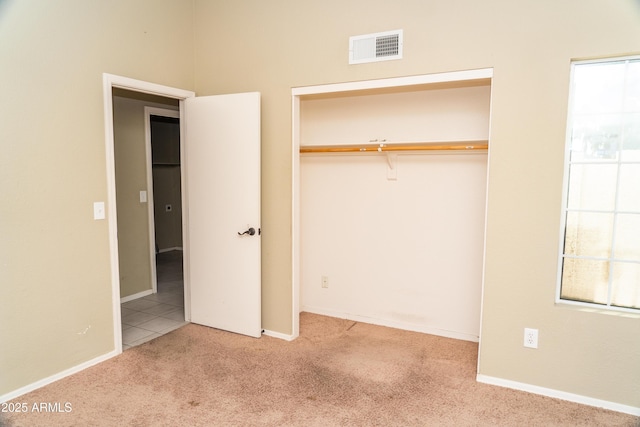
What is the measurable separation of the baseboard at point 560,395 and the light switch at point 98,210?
9.49ft

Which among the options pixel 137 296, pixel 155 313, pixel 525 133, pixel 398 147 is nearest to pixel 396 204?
pixel 398 147

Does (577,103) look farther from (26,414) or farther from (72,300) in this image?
(26,414)

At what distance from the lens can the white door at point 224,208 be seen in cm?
328

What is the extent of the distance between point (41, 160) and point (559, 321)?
135 inches

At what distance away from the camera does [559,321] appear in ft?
8.14

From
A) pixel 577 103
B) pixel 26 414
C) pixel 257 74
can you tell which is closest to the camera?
pixel 26 414

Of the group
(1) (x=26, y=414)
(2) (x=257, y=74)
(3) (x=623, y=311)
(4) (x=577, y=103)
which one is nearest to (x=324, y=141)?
(2) (x=257, y=74)

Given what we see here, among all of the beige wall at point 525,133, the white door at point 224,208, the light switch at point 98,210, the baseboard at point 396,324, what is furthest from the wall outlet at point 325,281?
the light switch at point 98,210

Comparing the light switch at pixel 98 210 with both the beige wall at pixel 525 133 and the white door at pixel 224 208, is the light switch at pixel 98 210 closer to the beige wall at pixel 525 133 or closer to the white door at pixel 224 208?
the white door at pixel 224 208

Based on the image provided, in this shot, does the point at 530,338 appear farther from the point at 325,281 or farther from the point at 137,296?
the point at 137,296

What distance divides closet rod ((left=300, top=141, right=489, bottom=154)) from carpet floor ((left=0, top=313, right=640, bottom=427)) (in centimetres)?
161

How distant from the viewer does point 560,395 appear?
8.21 feet

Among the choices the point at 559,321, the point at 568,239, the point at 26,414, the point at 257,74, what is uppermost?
the point at 257,74

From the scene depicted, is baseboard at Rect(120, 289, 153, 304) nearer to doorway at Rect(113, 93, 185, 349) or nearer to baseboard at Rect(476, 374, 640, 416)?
doorway at Rect(113, 93, 185, 349)
